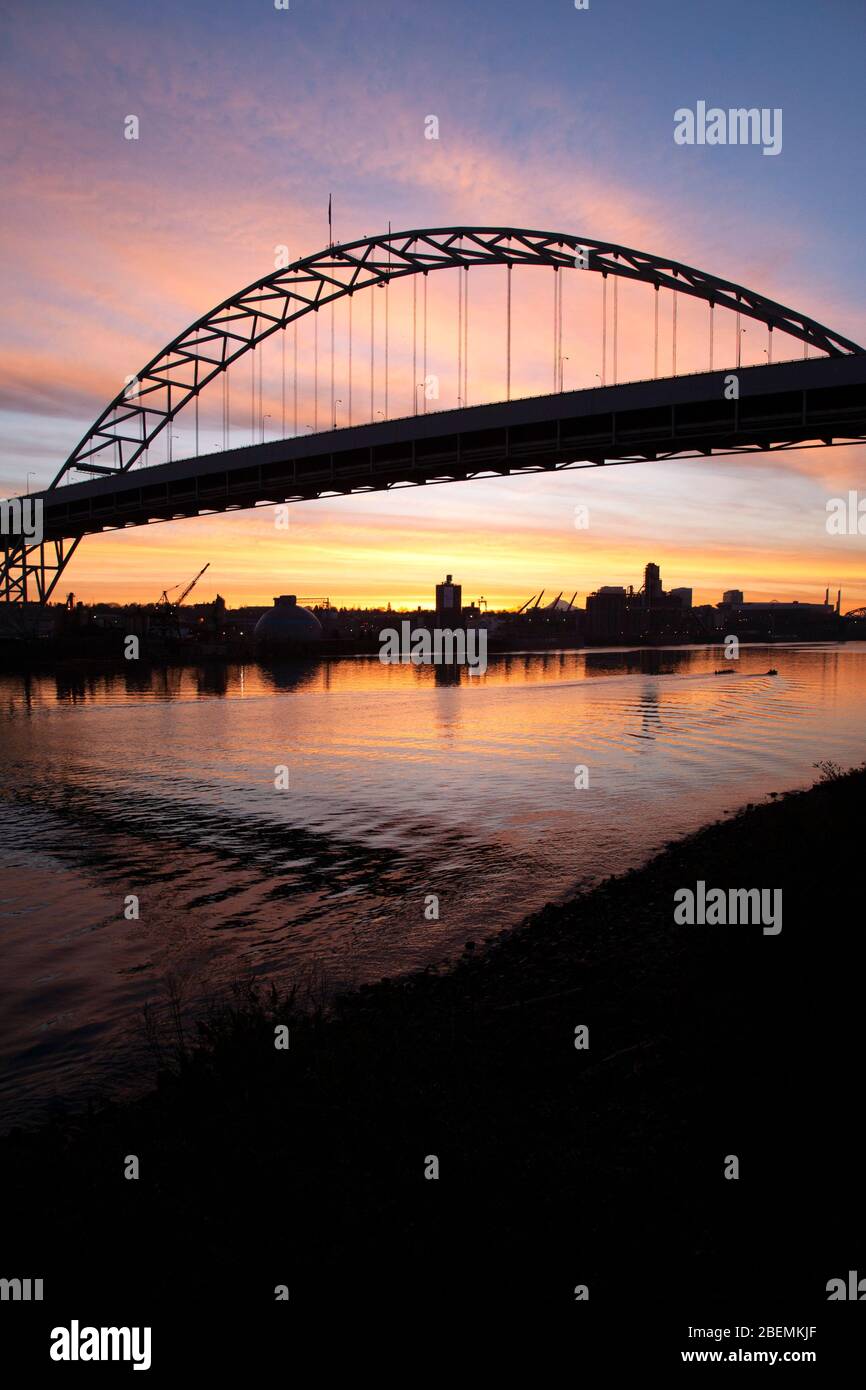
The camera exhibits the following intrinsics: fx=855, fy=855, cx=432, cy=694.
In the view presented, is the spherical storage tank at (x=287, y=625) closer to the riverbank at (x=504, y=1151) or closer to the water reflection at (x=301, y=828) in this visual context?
the water reflection at (x=301, y=828)

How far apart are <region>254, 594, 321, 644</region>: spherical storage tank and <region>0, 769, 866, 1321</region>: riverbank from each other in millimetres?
161551

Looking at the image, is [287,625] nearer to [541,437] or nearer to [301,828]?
[541,437]

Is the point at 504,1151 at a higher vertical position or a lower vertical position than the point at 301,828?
higher

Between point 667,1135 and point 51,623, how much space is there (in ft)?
386

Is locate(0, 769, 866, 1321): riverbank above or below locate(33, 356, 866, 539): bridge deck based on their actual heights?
below

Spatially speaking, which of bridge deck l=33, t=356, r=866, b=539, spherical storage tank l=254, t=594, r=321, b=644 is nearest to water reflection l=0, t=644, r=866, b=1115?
bridge deck l=33, t=356, r=866, b=539

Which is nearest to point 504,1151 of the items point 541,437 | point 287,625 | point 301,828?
point 301,828

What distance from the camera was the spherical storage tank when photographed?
558 ft

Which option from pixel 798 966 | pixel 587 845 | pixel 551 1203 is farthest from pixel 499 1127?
pixel 587 845

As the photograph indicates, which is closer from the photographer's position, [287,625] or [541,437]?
[541,437]

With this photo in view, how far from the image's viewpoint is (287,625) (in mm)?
173625

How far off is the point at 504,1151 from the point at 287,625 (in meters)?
172

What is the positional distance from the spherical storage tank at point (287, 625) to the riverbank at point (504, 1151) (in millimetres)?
161551

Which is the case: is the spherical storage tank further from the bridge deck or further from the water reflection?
the water reflection
